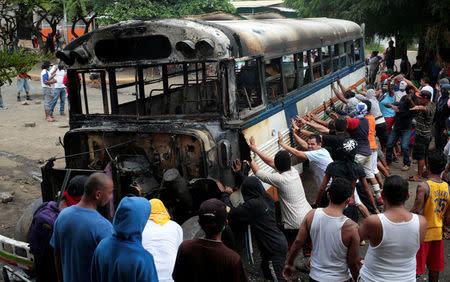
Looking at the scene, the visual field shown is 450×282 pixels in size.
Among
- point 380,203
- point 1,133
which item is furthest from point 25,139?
point 380,203

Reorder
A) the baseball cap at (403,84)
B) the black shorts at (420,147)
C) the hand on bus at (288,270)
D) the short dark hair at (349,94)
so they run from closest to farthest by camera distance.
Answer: the hand on bus at (288,270), the black shorts at (420,147), the short dark hair at (349,94), the baseball cap at (403,84)

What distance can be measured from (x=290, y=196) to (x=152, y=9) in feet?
56.3

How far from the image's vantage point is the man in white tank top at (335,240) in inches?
140

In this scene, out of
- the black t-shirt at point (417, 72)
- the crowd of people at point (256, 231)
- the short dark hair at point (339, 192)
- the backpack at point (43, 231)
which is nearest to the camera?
the crowd of people at point (256, 231)

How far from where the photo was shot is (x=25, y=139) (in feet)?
38.0

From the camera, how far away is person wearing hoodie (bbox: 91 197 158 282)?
2738 millimetres

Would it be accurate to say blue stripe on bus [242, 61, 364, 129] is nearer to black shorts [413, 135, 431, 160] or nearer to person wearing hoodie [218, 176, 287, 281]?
person wearing hoodie [218, 176, 287, 281]

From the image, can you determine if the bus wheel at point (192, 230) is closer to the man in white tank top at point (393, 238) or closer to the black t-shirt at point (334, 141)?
the man in white tank top at point (393, 238)

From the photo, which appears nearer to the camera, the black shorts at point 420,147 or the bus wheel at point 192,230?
the bus wheel at point 192,230

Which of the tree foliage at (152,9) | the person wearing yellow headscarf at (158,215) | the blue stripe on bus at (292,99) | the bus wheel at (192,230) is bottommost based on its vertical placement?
the bus wheel at (192,230)

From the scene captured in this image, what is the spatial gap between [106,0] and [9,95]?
243 inches

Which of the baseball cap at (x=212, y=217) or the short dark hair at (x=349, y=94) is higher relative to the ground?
the short dark hair at (x=349, y=94)

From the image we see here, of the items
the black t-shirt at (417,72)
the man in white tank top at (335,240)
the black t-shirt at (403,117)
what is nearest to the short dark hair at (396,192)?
the man in white tank top at (335,240)

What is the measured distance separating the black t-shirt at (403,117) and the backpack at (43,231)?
677cm
